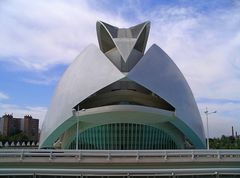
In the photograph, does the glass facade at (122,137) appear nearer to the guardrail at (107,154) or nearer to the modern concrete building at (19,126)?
the guardrail at (107,154)

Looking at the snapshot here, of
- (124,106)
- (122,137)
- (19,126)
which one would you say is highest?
(19,126)

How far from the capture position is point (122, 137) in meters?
30.4

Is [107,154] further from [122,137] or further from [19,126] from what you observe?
[19,126]

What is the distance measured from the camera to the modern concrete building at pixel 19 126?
315 feet

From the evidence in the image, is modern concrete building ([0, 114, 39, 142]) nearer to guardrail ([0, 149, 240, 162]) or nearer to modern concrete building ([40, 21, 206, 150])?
modern concrete building ([40, 21, 206, 150])

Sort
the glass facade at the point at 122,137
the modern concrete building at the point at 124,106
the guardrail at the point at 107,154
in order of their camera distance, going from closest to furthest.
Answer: the guardrail at the point at 107,154 < the modern concrete building at the point at 124,106 < the glass facade at the point at 122,137

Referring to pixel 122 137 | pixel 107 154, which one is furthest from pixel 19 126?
pixel 107 154

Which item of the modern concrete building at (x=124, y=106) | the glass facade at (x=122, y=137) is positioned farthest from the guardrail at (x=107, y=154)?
the glass facade at (x=122, y=137)

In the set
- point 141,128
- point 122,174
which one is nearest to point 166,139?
point 141,128

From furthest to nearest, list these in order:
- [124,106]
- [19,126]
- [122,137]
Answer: [19,126] → [122,137] → [124,106]

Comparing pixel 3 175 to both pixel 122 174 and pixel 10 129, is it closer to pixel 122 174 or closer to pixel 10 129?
pixel 122 174

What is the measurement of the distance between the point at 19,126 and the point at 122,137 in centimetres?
8342

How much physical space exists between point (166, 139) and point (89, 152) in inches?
759

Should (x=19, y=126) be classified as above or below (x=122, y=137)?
above
